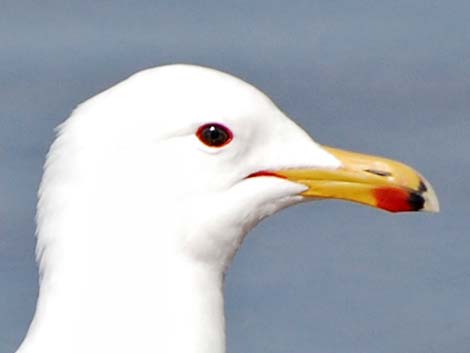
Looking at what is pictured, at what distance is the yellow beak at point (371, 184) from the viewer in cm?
1084

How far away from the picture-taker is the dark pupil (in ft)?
34.4

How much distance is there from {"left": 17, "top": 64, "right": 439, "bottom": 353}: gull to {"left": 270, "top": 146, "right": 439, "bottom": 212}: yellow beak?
29 cm

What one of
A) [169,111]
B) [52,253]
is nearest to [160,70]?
[169,111]

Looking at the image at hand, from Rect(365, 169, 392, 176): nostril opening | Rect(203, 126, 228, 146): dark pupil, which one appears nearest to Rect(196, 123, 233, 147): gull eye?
Rect(203, 126, 228, 146): dark pupil

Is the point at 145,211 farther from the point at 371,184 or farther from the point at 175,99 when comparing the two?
the point at 371,184

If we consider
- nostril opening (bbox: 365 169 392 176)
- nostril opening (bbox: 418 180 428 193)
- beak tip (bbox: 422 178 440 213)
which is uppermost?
nostril opening (bbox: 365 169 392 176)

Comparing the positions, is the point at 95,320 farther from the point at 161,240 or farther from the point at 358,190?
the point at 358,190

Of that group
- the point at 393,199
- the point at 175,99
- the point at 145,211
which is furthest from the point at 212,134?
the point at 393,199

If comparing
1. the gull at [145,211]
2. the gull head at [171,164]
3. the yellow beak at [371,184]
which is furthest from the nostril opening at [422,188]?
the gull at [145,211]

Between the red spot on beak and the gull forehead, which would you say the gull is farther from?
the red spot on beak

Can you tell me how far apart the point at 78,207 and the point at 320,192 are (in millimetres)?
1047

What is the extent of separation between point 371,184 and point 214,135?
0.81 m

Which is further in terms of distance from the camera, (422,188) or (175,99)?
(422,188)

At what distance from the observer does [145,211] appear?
34.3 feet
